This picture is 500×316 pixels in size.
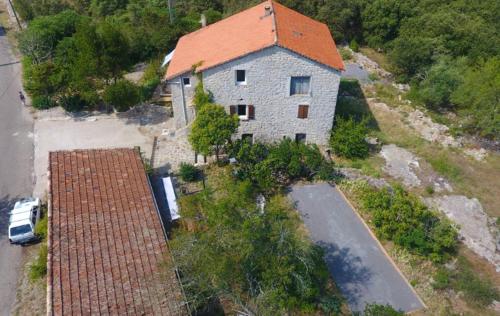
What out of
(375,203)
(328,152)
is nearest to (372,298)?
(375,203)

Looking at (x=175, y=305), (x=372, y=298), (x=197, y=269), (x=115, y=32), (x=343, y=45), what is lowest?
(x=372, y=298)

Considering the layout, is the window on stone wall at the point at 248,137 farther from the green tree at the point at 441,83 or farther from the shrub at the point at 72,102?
the green tree at the point at 441,83

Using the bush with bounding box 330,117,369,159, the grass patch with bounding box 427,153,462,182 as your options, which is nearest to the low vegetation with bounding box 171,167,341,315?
the bush with bounding box 330,117,369,159

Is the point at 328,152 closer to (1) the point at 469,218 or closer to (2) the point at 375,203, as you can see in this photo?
(2) the point at 375,203

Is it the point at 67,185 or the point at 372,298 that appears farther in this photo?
the point at 67,185

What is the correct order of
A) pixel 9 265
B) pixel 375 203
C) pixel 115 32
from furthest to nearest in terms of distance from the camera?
pixel 115 32 → pixel 375 203 → pixel 9 265

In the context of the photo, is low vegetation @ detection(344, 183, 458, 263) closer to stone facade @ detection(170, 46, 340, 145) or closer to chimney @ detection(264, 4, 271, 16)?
stone facade @ detection(170, 46, 340, 145)

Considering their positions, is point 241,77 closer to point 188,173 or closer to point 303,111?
point 303,111
